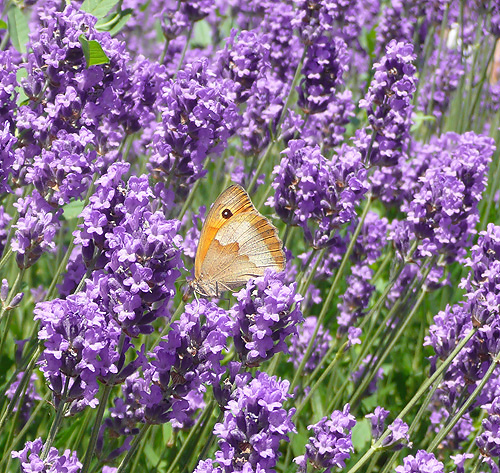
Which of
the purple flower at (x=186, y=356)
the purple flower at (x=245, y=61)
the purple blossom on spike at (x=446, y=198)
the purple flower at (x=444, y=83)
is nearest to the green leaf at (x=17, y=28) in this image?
the purple flower at (x=245, y=61)

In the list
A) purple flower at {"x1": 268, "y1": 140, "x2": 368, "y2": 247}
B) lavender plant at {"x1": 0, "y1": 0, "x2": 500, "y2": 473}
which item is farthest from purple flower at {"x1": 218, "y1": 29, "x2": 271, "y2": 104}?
purple flower at {"x1": 268, "y1": 140, "x2": 368, "y2": 247}

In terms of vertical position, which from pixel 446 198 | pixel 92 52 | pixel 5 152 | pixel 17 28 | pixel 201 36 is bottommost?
pixel 5 152

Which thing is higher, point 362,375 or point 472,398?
point 472,398

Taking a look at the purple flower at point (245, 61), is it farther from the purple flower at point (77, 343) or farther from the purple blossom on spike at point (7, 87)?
the purple flower at point (77, 343)

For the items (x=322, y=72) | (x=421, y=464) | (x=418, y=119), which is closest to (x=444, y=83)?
(x=418, y=119)

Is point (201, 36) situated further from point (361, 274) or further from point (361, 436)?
point (361, 436)

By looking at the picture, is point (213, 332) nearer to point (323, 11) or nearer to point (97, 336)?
point (97, 336)
